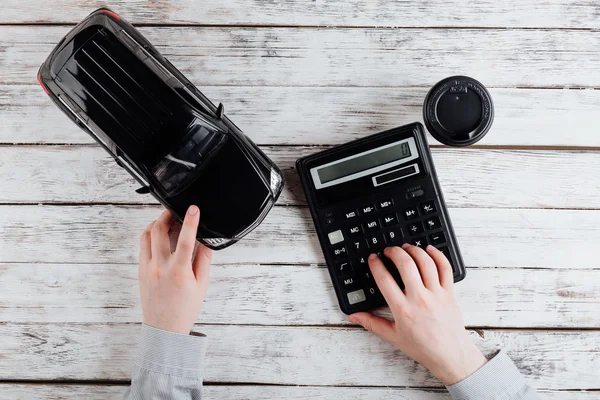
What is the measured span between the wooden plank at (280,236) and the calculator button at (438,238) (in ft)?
0.18

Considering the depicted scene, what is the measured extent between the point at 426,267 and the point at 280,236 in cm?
24

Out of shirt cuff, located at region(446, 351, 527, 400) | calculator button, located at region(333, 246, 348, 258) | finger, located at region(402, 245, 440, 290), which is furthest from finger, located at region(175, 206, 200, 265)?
shirt cuff, located at region(446, 351, 527, 400)

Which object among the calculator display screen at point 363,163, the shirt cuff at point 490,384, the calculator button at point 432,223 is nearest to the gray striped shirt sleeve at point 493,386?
the shirt cuff at point 490,384

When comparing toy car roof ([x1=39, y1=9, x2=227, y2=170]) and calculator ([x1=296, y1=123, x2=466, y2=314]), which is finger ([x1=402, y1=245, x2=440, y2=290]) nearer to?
calculator ([x1=296, y1=123, x2=466, y2=314])

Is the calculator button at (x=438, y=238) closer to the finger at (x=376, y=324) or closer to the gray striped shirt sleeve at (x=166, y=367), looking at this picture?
the finger at (x=376, y=324)

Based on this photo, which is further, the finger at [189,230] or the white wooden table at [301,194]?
the white wooden table at [301,194]

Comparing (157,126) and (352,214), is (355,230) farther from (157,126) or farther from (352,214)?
(157,126)

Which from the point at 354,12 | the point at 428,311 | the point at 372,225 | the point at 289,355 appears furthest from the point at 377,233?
the point at 354,12

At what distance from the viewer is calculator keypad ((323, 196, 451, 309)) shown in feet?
2.46

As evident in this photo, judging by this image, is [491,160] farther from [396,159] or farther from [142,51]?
[142,51]

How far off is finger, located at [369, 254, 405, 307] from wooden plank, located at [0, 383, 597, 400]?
178mm

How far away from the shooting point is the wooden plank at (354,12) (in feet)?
2.57

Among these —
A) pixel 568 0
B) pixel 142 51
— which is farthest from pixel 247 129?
pixel 568 0

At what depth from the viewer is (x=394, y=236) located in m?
0.75
